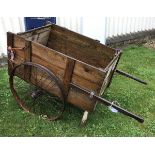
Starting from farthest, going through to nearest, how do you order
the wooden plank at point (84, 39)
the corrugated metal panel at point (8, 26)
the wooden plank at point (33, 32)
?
the corrugated metal panel at point (8, 26) < the wooden plank at point (84, 39) < the wooden plank at point (33, 32)

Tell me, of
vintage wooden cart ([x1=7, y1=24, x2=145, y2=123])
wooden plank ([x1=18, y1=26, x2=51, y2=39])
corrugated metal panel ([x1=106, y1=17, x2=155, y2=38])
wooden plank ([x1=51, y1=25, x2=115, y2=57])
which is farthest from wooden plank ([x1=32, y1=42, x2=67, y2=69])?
corrugated metal panel ([x1=106, y1=17, x2=155, y2=38])

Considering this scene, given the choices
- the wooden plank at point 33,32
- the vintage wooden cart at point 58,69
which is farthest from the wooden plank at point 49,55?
the wooden plank at point 33,32

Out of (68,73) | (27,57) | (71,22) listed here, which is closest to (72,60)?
(68,73)

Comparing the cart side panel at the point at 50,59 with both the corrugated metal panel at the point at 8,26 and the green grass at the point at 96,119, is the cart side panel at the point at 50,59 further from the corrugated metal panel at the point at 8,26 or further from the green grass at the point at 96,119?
the corrugated metal panel at the point at 8,26

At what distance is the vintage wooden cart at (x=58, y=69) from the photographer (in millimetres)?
4348

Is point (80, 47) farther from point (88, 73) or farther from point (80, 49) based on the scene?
point (88, 73)

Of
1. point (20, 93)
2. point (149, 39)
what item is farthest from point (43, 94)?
point (149, 39)

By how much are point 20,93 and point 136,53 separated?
3.87 meters

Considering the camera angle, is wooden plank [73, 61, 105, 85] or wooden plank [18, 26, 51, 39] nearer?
wooden plank [73, 61, 105, 85]

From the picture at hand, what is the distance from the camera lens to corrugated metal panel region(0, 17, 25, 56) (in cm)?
645

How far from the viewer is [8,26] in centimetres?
652

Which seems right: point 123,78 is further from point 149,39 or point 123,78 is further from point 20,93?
point 149,39

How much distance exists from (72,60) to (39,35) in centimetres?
124

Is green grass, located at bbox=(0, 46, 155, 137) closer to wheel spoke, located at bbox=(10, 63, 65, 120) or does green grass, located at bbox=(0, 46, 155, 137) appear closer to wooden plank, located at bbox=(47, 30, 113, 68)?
wheel spoke, located at bbox=(10, 63, 65, 120)
